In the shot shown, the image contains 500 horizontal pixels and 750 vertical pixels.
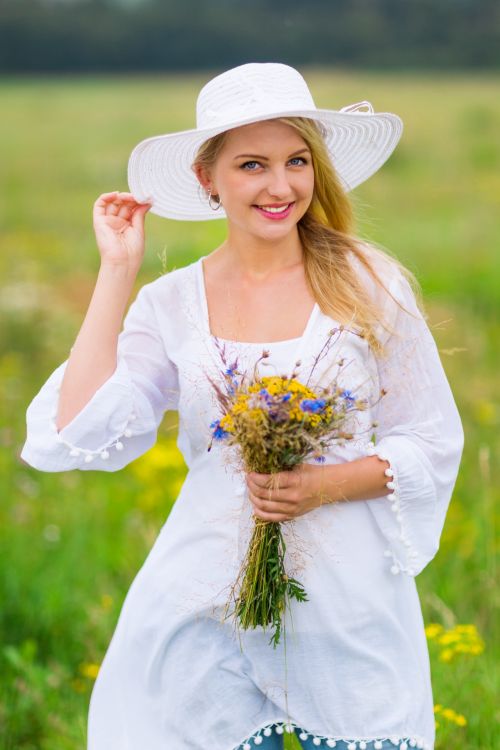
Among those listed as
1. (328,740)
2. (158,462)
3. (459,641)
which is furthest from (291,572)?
(158,462)

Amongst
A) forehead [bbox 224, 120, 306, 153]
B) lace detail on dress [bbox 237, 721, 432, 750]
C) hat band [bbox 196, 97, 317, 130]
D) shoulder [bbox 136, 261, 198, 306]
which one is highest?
hat band [bbox 196, 97, 317, 130]

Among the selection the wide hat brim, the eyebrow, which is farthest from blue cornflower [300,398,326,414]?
the wide hat brim

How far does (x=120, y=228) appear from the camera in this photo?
2859mm

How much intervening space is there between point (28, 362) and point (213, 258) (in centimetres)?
501

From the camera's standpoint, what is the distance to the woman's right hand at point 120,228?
9.06 ft

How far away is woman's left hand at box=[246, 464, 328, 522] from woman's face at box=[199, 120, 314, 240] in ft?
1.93

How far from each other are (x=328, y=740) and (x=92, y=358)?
1.01 metres

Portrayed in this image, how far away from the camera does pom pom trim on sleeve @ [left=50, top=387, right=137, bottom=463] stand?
2621 millimetres

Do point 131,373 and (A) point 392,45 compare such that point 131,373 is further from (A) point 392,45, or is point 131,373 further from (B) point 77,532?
(A) point 392,45

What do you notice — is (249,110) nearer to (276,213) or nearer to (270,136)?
(270,136)

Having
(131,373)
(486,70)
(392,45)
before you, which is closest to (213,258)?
(131,373)

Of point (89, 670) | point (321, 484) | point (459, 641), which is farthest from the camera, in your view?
point (89, 670)

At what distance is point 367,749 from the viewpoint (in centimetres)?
257

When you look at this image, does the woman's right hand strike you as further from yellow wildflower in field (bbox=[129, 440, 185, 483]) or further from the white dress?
yellow wildflower in field (bbox=[129, 440, 185, 483])
